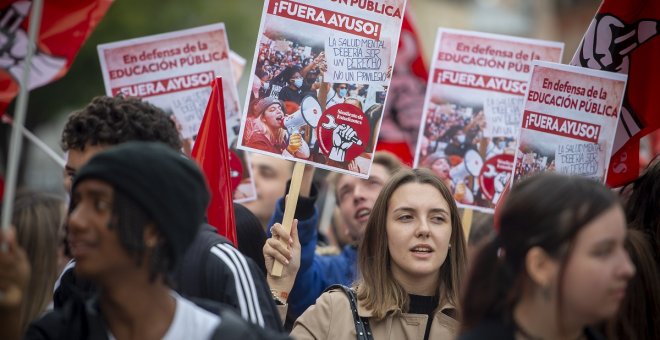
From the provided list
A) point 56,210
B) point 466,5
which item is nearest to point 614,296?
point 56,210

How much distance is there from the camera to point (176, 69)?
6.48 meters

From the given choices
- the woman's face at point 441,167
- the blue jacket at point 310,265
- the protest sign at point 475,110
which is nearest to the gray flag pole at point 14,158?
the blue jacket at point 310,265

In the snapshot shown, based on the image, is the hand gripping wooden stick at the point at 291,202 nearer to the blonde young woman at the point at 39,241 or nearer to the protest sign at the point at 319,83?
the protest sign at the point at 319,83

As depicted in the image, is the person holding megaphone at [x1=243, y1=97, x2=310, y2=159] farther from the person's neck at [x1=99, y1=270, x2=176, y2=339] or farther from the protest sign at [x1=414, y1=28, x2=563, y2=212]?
the person's neck at [x1=99, y1=270, x2=176, y2=339]

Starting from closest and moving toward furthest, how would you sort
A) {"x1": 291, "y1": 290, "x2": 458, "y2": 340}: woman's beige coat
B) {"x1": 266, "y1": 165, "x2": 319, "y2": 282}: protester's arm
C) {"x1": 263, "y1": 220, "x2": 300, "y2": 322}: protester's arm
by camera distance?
{"x1": 291, "y1": 290, "x2": 458, "y2": 340}: woman's beige coat < {"x1": 263, "y1": 220, "x2": 300, "y2": 322}: protester's arm < {"x1": 266, "y1": 165, "x2": 319, "y2": 282}: protester's arm

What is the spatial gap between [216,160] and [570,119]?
1.93m

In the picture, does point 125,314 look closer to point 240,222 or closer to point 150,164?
point 150,164

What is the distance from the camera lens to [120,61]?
21.2 feet

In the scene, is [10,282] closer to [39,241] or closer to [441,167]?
[39,241]

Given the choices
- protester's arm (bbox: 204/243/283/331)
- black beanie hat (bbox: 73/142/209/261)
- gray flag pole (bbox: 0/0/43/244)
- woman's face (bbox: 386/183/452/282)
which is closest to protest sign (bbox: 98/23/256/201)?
woman's face (bbox: 386/183/452/282)

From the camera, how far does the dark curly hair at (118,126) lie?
4.22m

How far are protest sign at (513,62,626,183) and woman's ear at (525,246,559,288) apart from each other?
2.36 meters

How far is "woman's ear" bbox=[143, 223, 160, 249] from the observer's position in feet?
10.9

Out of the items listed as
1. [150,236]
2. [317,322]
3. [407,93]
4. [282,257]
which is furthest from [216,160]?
[407,93]
